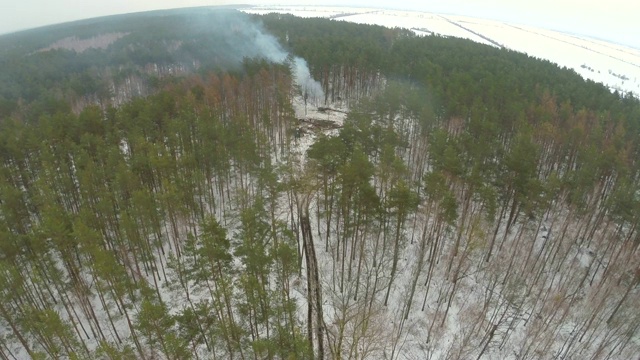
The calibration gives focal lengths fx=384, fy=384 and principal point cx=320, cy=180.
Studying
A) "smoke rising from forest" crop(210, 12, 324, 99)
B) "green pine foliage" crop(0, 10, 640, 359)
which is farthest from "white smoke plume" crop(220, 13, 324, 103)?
"green pine foliage" crop(0, 10, 640, 359)

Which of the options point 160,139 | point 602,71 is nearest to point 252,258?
point 160,139

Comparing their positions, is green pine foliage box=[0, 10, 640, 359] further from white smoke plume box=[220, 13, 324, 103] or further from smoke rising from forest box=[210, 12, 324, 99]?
smoke rising from forest box=[210, 12, 324, 99]

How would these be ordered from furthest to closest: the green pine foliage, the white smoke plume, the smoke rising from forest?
the smoke rising from forest
the white smoke plume
the green pine foliage

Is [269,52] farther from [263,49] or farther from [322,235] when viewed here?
[322,235]

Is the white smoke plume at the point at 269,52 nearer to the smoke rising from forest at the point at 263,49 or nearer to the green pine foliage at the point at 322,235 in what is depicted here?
the smoke rising from forest at the point at 263,49


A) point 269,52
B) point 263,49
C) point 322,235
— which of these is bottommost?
point 322,235

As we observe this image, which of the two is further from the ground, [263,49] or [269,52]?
[263,49]

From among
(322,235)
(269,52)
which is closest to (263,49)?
(269,52)

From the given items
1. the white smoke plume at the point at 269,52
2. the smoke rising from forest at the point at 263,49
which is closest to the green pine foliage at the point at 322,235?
the white smoke plume at the point at 269,52

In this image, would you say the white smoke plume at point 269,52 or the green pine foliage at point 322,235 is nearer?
the green pine foliage at point 322,235
